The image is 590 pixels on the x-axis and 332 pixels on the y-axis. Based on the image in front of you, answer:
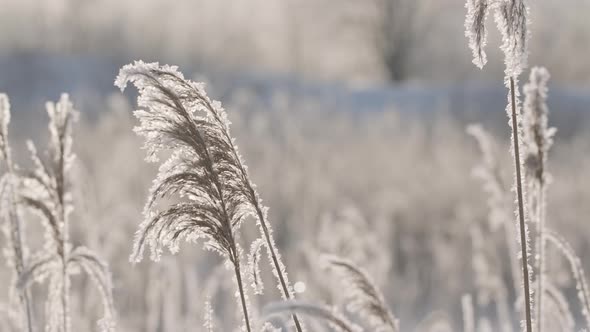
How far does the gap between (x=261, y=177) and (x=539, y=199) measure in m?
9.99

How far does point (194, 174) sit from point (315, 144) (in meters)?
12.3

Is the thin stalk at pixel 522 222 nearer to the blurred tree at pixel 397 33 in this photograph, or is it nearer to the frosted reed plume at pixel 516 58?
the frosted reed plume at pixel 516 58

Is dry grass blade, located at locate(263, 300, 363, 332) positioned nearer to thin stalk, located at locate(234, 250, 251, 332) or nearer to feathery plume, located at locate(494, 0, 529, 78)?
thin stalk, located at locate(234, 250, 251, 332)

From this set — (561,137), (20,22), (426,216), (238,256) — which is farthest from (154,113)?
(20,22)

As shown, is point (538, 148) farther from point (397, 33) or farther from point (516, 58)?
point (397, 33)

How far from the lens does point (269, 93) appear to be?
842 inches

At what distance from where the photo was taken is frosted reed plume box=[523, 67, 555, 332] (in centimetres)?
172

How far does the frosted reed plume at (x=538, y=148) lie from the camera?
5.65 feet

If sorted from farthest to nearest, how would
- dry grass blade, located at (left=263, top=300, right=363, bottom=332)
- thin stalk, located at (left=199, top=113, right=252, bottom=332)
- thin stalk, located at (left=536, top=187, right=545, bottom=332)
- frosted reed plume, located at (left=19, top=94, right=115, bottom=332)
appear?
frosted reed plume, located at (left=19, top=94, right=115, bottom=332) → thin stalk, located at (left=536, top=187, right=545, bottom=332) → thin stalk, located at (left=199, top=113, right=252, bottom=332) → dry grass blade, located at (left=263, top=300, right=363, bottom=332)

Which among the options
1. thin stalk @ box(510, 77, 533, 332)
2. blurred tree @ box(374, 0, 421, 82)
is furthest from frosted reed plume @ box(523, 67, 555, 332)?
blurred tree @ box(374, 0, 421, 82)

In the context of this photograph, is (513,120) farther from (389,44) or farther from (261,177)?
(389,44)

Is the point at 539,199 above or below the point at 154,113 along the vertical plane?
below

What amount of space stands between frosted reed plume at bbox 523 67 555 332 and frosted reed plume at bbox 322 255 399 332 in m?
0.43

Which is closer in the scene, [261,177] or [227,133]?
[227,133]
